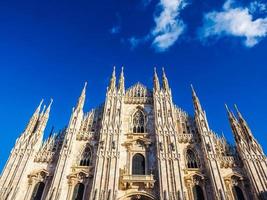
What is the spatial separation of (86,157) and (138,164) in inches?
213

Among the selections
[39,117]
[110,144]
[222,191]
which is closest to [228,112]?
[222,191]

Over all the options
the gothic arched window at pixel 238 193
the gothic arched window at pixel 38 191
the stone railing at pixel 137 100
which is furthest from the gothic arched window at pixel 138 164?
the gothic arched window at pixel 38 191

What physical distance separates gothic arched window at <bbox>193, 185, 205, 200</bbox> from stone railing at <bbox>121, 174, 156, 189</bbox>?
3851 millimetres

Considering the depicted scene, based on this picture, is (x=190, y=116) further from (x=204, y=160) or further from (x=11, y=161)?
(x=11, y=161)

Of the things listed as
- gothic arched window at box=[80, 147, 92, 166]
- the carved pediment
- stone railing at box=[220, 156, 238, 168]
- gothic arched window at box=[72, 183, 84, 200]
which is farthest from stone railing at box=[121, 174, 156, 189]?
the carved pediment

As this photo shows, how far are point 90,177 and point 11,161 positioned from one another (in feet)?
24.7

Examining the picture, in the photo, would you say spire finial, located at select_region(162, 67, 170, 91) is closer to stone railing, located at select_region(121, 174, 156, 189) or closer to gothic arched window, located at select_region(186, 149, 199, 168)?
gothic arched window, located at select_region(186, 149, 199, 168)

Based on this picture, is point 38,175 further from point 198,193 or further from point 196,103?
point 196,103

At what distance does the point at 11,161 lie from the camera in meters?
22.7

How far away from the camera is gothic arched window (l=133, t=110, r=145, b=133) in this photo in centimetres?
2786

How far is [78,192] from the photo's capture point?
72.7 feet

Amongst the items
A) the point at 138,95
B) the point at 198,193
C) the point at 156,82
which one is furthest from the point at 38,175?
the point at 156,82

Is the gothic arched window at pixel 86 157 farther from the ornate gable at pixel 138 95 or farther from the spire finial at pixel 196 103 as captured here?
the spire finial at pixel 196 103

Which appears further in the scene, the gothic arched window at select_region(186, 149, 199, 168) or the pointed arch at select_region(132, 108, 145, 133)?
the pointed arch at select_region(132, 108, 145, 133)
